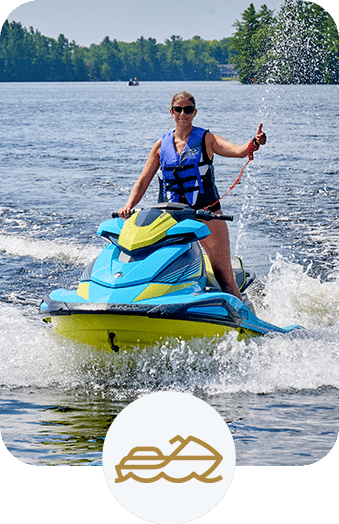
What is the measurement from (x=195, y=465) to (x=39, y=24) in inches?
98.6

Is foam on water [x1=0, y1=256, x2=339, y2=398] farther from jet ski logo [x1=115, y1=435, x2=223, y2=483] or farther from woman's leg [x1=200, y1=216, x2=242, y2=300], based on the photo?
jet ski logo [x1=115, y1=435, x2=223, y2=483]

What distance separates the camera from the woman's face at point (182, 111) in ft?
12.9

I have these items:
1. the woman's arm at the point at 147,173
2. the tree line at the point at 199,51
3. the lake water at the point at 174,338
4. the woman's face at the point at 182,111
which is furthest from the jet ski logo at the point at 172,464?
the tree line at the point at 199,51

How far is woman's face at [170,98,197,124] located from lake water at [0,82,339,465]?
0.17m

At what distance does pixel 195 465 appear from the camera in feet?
8.89

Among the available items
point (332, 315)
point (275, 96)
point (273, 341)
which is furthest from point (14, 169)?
point (275, 96)

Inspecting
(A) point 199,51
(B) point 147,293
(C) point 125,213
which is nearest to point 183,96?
(A) point 199,51

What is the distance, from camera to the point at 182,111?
13.0 feet

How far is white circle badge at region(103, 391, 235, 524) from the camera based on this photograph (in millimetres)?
2709

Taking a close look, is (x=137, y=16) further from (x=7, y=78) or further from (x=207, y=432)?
(x=207, y=432)

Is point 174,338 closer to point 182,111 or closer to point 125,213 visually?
point 125,213

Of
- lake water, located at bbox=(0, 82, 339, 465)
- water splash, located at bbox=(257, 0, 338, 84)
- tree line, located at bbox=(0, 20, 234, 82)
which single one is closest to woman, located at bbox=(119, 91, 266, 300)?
lake water, located at bbox=(0, 82, 339, 465)

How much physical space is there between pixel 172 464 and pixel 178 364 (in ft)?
4.05

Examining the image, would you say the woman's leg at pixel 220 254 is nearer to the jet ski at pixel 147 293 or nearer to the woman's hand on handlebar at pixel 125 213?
the jet ski at pixel 147 293
